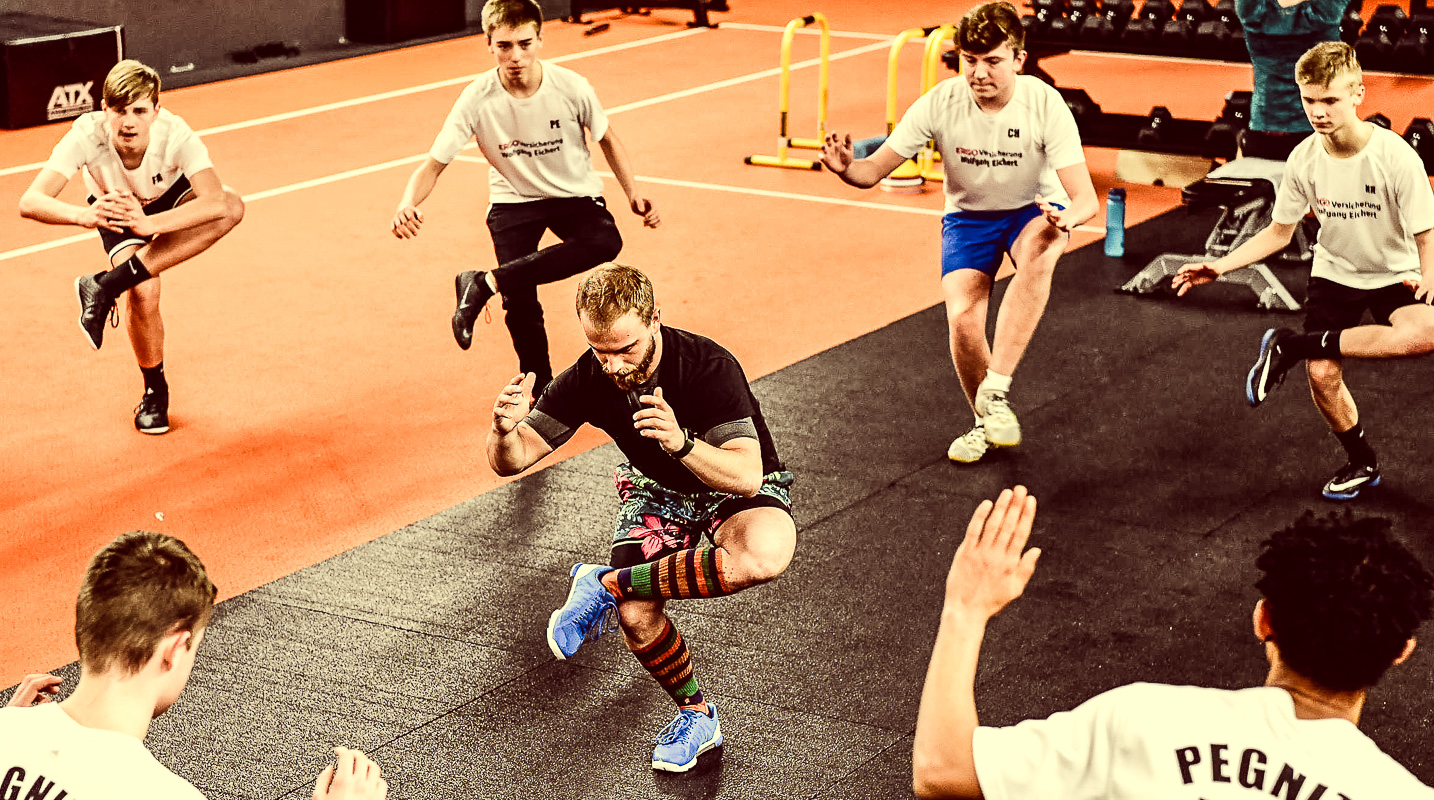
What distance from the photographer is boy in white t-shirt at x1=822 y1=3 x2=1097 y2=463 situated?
5.88 metres

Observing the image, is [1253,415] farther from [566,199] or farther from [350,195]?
[350,195]

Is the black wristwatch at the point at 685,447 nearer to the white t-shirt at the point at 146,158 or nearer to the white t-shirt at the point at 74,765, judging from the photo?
the white t-shirt at the point at 74,765

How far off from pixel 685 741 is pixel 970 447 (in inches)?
94.6

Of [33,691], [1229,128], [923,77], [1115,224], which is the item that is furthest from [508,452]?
[923,77]

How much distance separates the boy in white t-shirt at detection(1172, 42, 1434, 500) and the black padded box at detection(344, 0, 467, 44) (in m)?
11.1

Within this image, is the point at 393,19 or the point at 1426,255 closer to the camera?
the point at 1426,255

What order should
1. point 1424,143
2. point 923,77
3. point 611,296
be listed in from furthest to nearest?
point 923,77 < point 1424,143 < point 611,296

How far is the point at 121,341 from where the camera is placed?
765 centimetres

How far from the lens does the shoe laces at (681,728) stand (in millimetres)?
4055

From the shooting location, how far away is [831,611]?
16.1 ft

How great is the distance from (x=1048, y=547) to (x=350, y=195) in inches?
247

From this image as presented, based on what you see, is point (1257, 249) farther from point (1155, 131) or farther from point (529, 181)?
point (1155, 131)

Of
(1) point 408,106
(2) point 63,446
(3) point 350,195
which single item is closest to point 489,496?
(2) point 63,446

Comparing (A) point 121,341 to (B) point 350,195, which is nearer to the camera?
(A) point 121,341
